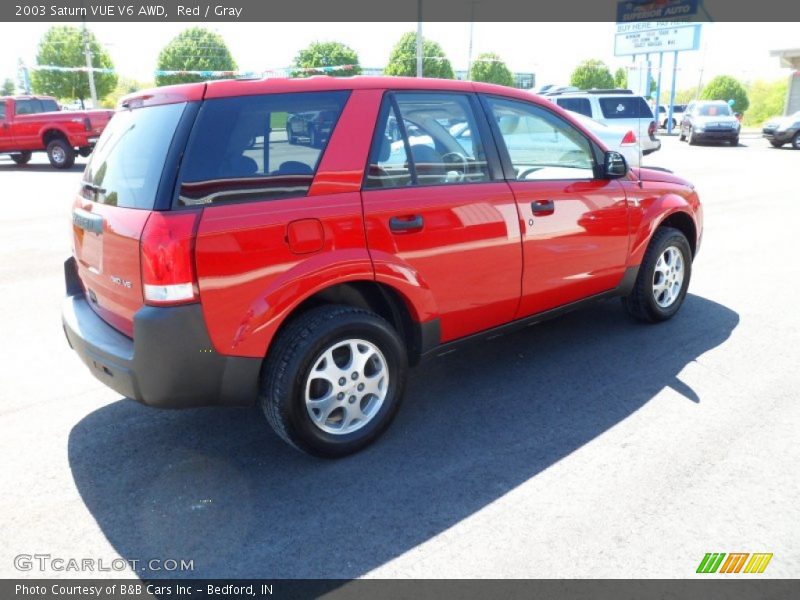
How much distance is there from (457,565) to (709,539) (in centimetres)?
101

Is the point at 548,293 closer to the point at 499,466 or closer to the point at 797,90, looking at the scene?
the point at 499,466

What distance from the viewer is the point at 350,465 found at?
3141 millimetres

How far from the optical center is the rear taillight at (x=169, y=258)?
260 centimetres

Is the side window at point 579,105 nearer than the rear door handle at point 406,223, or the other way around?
the rear door handle at point 406,223

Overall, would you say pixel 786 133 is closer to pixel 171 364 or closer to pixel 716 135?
pixel 716 135

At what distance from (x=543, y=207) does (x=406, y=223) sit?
1019 mm

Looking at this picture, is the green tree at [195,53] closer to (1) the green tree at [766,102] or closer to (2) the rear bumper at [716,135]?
(2) the rear bumper at [716,135]

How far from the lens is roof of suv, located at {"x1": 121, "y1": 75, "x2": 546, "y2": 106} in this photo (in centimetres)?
286

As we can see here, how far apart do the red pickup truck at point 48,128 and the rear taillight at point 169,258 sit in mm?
16896

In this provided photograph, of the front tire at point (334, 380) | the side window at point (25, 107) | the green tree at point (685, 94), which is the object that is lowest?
the front tire at point (334, 380)

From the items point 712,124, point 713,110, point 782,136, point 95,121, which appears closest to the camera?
point 95,121

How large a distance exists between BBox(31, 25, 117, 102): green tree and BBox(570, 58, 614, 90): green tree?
48479 mm

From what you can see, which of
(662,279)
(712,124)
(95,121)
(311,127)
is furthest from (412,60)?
(311,127)
